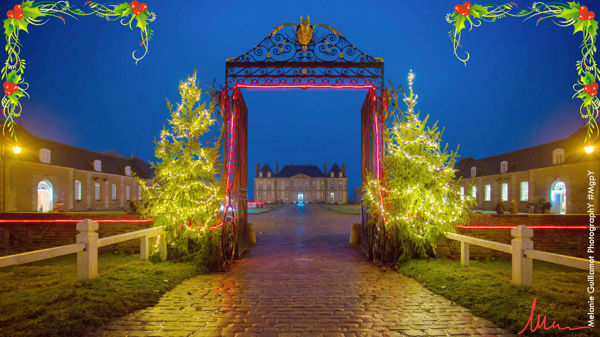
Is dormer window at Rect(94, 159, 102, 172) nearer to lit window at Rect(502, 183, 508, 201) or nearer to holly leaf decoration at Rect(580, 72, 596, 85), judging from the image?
holly leaf decoration at Rect(580, 72, 596, 85)

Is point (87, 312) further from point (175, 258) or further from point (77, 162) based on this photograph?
point (77, 162)

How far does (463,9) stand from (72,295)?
679 centimetres

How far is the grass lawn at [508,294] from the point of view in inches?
153

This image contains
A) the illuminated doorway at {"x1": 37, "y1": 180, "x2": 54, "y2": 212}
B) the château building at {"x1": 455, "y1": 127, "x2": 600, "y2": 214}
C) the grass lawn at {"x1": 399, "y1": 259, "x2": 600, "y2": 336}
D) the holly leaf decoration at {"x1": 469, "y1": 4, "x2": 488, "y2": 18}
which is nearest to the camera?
the grass lawn at {"x1": 399, "y1": 259, "x2": 600, "y2": 336}

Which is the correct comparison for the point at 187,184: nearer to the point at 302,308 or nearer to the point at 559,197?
the point at 302,308

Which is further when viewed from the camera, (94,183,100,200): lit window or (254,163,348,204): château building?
(254,163,348,204): château building

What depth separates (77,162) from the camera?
33.5 metres

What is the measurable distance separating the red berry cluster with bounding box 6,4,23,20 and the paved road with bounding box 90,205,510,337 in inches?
162

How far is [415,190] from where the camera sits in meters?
7.61

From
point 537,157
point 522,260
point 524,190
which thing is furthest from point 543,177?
point 522,260

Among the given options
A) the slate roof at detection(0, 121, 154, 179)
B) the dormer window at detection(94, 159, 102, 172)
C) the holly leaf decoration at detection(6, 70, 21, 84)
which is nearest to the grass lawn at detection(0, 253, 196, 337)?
the holly leaf decoration at detection(6, 70, 21, 84)

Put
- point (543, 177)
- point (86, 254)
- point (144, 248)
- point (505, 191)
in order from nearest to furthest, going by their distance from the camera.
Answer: point (86, 254) → point (144, 248) → point (543, 177) → point (505, 191)

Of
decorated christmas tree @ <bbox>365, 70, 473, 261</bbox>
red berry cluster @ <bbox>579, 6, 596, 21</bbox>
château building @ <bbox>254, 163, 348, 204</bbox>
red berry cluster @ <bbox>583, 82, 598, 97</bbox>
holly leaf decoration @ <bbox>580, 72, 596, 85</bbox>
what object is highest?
red berry cluster @ <bbox>579, 6, 596, 21</bbox>

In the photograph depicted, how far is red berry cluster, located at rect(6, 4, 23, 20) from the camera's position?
423 centimetres
